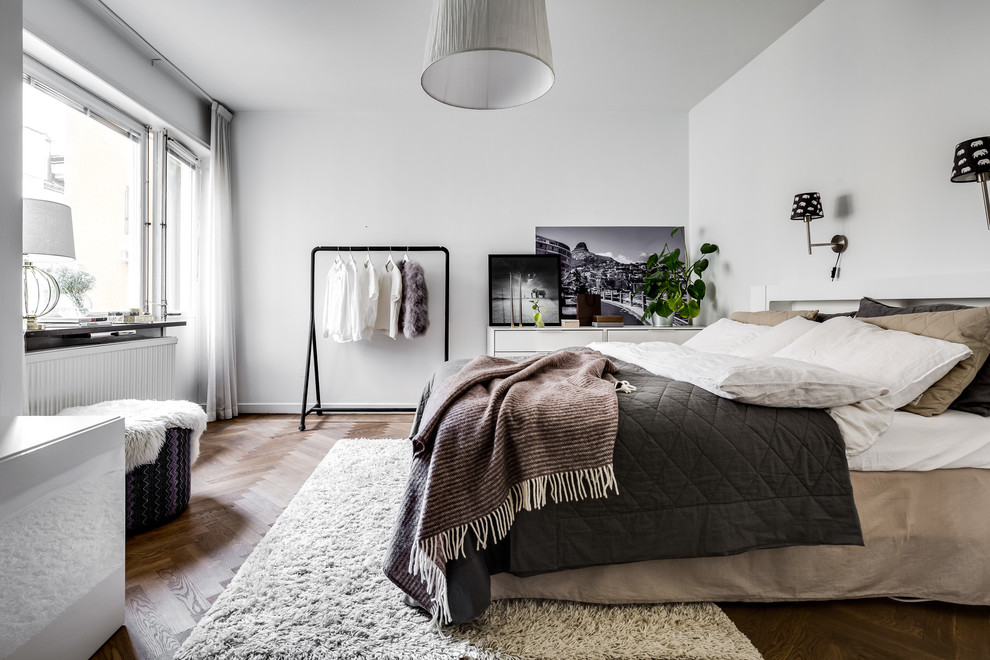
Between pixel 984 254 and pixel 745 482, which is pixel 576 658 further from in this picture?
pixel 984 254

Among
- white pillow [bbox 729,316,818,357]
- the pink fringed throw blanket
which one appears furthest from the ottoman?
white pillow [bbox 729,316,818,357]

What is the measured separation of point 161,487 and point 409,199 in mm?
2931

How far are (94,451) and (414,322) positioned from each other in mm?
2719

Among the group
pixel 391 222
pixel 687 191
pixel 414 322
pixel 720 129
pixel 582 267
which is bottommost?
pixel 414 322

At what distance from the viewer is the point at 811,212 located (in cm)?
271

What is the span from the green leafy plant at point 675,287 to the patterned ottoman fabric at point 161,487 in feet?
10.7

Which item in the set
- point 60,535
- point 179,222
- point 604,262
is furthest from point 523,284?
point 60,535

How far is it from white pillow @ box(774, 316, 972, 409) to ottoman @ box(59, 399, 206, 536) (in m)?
2.67

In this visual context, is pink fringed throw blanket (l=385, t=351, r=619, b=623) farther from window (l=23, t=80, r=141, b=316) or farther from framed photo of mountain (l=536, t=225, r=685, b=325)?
framed photo of mountain (l=536, t=225, r=685, b=325)

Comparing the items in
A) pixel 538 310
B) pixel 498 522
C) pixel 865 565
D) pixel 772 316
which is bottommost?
pixel 865 565

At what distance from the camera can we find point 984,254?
1.99 meters

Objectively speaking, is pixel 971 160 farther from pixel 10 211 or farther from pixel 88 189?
pixel 88 189

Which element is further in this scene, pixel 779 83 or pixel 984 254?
pixel 779 83

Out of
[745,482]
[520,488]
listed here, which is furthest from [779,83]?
[520,488]
